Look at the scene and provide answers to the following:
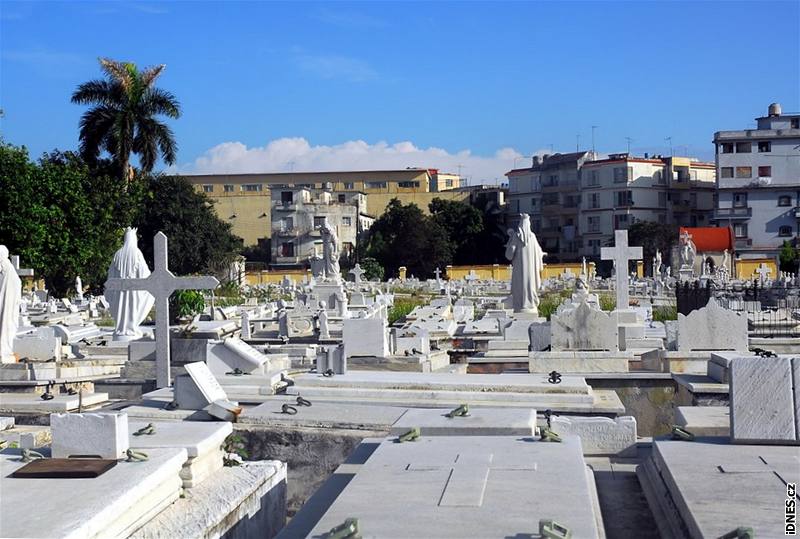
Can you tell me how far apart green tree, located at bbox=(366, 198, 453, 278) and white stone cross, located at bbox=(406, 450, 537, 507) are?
63.4m

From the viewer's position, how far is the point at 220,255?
52812 mm

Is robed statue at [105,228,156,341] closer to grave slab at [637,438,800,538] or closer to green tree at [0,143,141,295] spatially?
grave slab at [637,438,800,538]

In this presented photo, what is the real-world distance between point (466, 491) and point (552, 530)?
77 centimetres

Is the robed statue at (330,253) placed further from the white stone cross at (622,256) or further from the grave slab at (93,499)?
the grave slab at (93,499)

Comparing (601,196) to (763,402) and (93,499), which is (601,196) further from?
(93,499)

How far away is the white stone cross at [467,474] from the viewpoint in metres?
4.95

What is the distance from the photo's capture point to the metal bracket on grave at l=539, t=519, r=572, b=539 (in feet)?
14.2

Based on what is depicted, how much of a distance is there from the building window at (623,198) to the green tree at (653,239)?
557 cm

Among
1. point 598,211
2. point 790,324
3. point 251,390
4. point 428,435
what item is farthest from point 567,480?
point 598,211

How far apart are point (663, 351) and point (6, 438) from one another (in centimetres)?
735

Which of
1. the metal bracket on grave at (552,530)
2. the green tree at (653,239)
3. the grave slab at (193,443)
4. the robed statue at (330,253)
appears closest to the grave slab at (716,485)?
the metal bracket on grave at (552,530)

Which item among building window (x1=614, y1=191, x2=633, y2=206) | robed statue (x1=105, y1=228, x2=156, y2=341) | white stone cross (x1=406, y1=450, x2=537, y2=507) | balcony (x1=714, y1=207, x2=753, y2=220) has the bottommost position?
white stone cross (x1=406, y1=450, x2=537, y2=507)

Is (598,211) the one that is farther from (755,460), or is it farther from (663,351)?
(755,460)

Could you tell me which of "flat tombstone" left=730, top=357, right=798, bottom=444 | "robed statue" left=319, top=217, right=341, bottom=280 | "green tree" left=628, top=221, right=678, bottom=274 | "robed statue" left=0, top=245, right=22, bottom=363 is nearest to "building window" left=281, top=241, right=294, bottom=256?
"green tree" left=628, top=221, right=678, bottom=274
